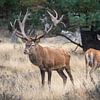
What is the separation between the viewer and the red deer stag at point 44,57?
37.7ft

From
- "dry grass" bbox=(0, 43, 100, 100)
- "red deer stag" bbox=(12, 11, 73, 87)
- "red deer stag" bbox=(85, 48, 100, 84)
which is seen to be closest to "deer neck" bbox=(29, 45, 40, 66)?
"red deer stag" bbox=(12, 11, 73, 87)

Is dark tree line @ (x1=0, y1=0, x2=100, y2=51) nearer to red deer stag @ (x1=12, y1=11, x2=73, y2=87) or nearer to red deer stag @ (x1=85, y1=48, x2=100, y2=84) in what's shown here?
red deer stag @ (x1=85, y1=48, x2=100, y2=84)

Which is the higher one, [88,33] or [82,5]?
[82,5]

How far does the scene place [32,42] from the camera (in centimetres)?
1148

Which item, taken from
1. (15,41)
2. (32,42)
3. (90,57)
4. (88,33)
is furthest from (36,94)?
(15,41)

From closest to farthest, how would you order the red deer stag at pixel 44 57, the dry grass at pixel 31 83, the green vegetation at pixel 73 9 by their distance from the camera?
the dry grass at pixel 31 83 → the red deer stag at pixel 44 57 → the green vegetation at pixel 73 9

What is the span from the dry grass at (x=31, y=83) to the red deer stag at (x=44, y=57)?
1.30 ft

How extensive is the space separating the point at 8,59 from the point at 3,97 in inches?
404

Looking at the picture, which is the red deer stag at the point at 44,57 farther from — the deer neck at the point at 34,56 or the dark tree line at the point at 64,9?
the dark tree line at the point at 64,9

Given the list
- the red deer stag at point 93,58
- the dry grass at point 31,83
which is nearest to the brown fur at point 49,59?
the dry grass at point 31,83

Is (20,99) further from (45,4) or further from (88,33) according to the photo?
(88,33)

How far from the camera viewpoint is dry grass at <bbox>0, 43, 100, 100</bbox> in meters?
8.69

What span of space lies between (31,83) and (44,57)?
2.43ft

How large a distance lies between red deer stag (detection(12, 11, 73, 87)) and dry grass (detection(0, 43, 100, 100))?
0.40 m
